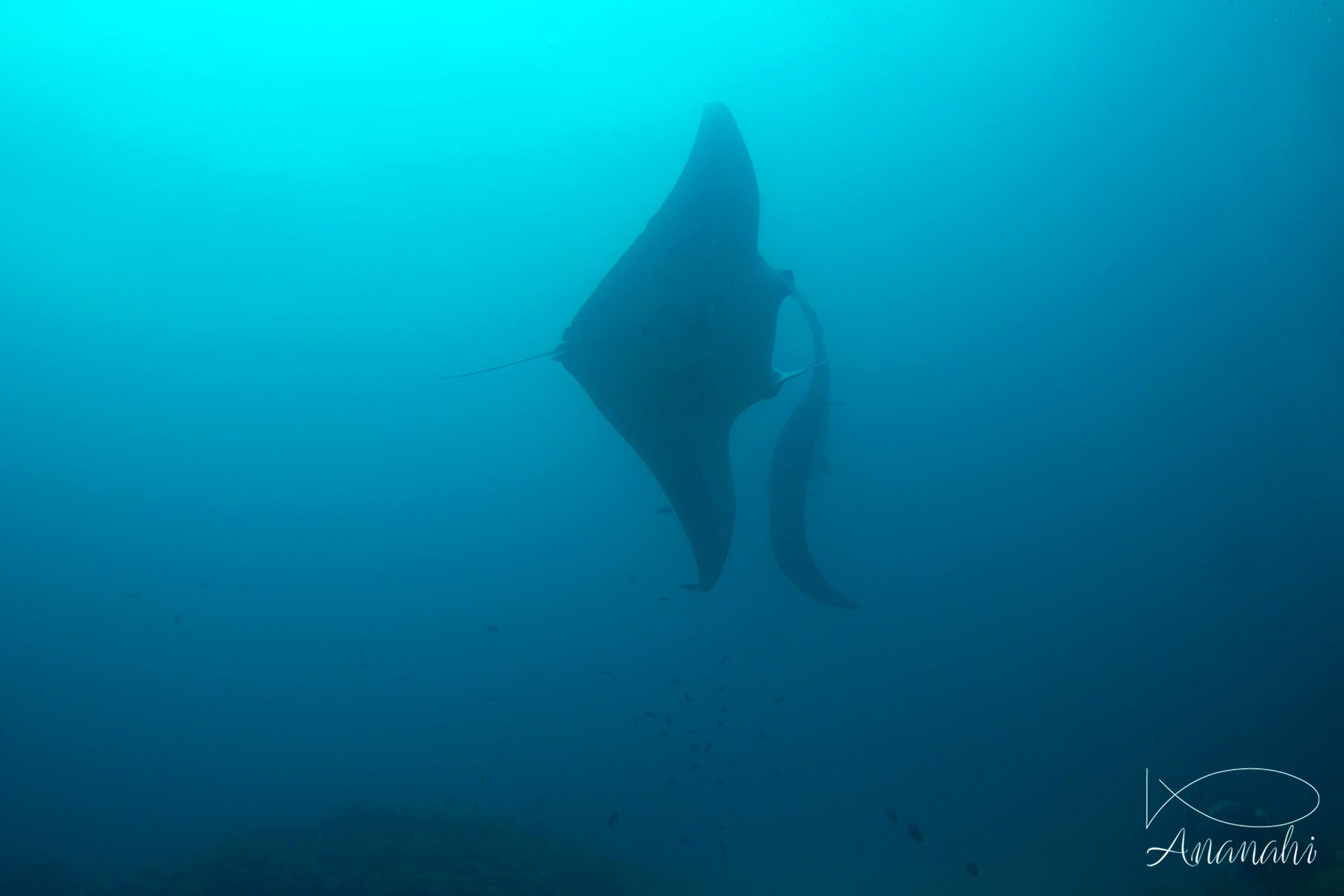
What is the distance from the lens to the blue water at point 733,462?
36.7 feet

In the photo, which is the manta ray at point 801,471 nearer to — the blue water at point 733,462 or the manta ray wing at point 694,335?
the manta ray wing at point 694,335

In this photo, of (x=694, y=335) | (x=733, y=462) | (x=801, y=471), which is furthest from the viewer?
(x=733, y=462)

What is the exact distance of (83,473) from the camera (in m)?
19.5

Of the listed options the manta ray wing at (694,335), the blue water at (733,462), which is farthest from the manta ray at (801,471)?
the blue water at (733,462)

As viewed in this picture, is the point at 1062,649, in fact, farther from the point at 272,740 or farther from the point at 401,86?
the point at 401,86

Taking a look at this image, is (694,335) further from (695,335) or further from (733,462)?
(733,462)

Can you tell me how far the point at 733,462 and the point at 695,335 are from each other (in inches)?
441

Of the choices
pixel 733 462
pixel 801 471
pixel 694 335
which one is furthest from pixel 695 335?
pixel 733 462

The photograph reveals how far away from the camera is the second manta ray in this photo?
118 inches

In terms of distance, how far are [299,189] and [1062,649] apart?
69.5 ft

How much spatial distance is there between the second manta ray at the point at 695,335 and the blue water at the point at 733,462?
758 cm

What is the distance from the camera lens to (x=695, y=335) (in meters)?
3.50

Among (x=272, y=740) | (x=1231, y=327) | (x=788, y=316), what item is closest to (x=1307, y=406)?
(x=1231, y=327)

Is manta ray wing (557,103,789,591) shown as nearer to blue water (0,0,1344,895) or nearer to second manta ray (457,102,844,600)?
second manta ray (457,102,844,600)
